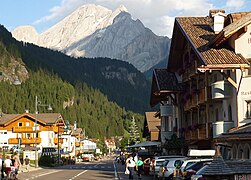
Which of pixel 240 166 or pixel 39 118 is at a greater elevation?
pixel 39 118

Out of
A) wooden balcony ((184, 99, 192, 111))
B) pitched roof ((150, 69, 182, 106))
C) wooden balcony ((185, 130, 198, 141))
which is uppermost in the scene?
pitched roof ((150, 69, 182, 106))

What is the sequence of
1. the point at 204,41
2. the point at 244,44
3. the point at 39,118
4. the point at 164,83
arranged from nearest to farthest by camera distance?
the point at 244,44 → the point at 204,41 → the point at 164,83 → the point at 39,118

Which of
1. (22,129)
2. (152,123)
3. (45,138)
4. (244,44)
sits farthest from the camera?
(45,138)

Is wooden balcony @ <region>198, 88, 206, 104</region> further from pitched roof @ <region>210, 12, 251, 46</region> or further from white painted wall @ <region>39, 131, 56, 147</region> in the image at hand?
white painted wall @ <region>39, 131, 56, 147</region>

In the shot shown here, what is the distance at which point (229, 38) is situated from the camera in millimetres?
33156

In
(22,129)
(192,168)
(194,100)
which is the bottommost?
(192,168)

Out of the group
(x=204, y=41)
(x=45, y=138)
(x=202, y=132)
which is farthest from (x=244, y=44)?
(x=45, y=138)

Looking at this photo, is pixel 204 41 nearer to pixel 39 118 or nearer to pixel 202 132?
pixel 202 132

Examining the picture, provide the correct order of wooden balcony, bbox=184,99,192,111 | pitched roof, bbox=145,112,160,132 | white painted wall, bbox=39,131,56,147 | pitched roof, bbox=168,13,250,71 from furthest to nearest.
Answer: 1. white painted wall, bbox=39,131,56,147
2. pitched roof, bbox=145,112,160,132
3. wooden balcony, bbox=184,99,192,111
4. pitched roof, bbox=168,13,250,71

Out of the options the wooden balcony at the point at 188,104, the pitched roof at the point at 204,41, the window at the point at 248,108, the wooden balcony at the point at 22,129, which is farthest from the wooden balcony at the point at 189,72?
the wooden balcony at the point at 22,129

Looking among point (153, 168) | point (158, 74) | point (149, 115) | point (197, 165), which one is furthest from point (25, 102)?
point (197, 165)

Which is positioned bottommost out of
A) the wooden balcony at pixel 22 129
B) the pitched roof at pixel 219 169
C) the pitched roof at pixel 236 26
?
the pitched roof at pixel 219 169

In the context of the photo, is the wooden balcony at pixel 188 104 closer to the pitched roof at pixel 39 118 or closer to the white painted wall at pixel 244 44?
the white painted wall at pixel 244 44

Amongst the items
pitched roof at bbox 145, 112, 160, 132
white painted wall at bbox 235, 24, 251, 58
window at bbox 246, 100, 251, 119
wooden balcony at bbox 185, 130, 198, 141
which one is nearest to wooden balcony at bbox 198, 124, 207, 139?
wooden balcony at bbox 185, 130, 198, 141
